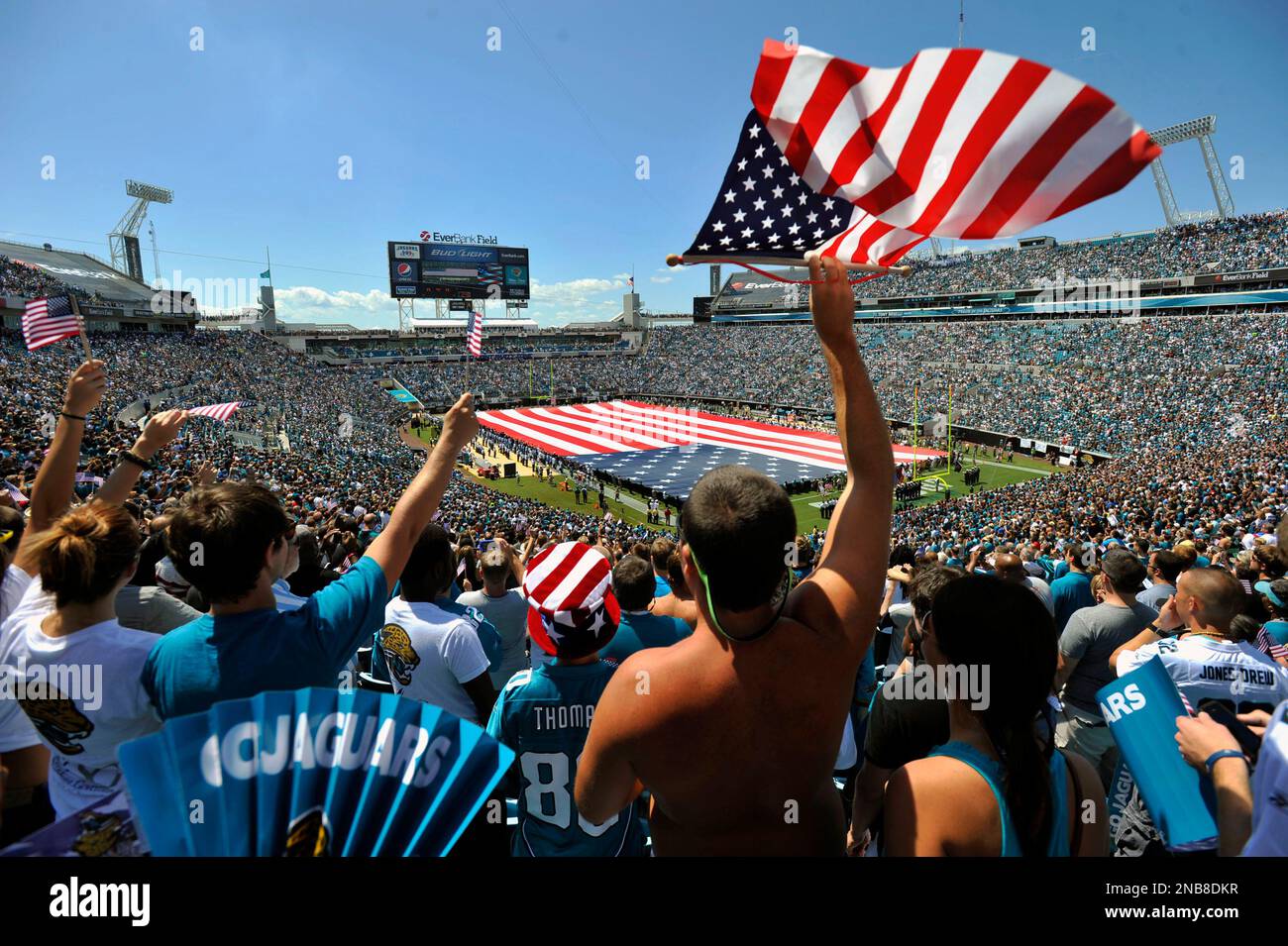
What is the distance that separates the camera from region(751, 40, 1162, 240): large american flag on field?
2.95m

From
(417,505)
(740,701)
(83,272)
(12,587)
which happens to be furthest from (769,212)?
(83,272)

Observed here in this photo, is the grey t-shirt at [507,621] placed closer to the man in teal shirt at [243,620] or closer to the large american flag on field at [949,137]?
the man in teal shirt at [243,620]

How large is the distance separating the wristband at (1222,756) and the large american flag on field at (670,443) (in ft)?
86.2

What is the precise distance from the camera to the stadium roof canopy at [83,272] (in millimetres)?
51906

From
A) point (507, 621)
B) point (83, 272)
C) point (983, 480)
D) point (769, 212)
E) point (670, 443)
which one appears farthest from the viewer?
point (83, 272)

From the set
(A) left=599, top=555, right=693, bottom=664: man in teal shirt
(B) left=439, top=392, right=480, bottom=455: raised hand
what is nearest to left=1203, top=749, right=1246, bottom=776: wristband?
(A) left=599, top=555, right=693, bottom=664: man in teal shirt

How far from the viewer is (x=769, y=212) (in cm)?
402

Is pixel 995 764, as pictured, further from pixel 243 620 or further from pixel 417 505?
pixel 243 620

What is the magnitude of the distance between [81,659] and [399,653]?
1.31 m

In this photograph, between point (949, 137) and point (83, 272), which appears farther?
point (83, 272)

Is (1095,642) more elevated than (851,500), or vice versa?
(851,500)

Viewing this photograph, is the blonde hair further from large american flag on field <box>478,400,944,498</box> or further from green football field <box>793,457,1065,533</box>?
large american flag on field <box>478,400,944,498</box>

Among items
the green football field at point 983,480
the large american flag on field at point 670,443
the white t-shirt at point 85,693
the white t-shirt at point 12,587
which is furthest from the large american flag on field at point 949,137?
the large american flag on field at point 670,443

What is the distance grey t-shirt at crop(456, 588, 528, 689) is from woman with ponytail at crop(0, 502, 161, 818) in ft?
8.06
